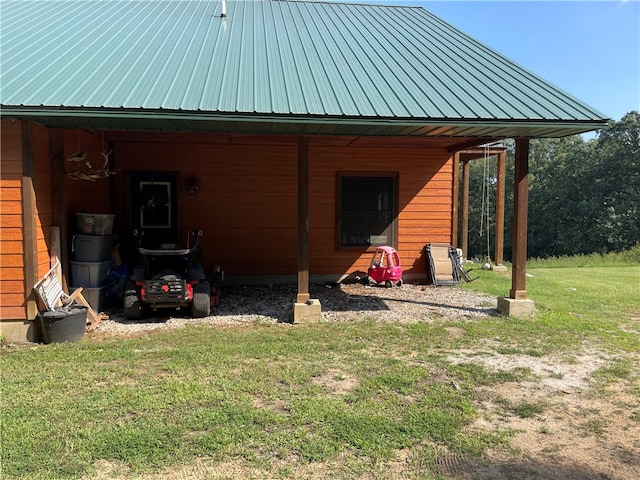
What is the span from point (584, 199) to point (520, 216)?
101 feet

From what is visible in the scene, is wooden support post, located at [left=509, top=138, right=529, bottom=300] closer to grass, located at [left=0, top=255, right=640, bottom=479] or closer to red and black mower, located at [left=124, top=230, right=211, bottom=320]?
grass, located at [left=0, top=255, right=640, bottom=479]

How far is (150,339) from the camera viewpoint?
5.00 meters

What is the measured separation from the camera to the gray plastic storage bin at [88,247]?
5.78m

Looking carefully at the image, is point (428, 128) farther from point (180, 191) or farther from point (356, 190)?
point (180, 191)

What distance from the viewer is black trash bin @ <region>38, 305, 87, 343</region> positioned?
15.7ft

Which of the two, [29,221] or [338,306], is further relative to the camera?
[338,306]

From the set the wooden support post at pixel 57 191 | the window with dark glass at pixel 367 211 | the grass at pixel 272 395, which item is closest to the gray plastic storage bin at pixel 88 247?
the wooden support post at pixel 57 191

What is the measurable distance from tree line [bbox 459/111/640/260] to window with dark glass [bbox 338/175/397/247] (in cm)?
2071

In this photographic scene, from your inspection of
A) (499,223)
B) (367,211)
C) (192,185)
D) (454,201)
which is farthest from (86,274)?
(499,223)

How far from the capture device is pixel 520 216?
20.2 feet

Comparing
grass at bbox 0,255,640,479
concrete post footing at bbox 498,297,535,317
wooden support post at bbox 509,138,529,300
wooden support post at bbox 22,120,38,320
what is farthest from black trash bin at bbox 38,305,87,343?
wooden support post at bbox 509,138,529,300

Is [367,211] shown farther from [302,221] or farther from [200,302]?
[200,302]

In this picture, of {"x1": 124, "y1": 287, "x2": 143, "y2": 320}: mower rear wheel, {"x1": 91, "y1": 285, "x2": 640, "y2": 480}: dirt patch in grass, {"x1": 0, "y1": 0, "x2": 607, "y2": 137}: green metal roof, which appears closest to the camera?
{"x1": 91, "y1": 285, "x2": 640, "y2": 480}: dirt patch in grass

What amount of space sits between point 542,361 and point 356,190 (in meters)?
5.01
